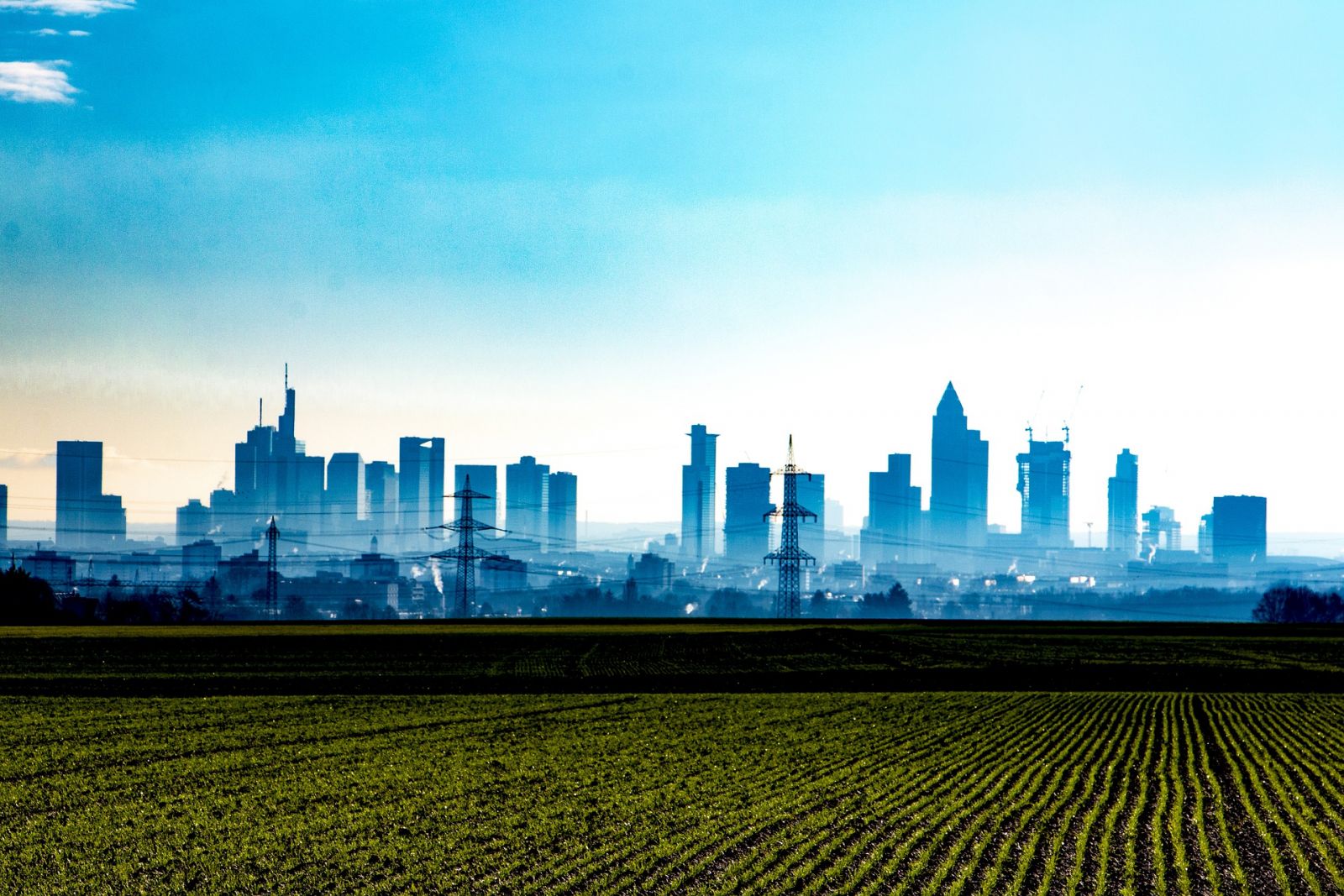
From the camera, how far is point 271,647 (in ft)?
274

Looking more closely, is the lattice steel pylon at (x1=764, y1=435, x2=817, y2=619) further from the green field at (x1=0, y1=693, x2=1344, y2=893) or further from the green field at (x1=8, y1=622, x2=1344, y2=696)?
the green field at (x1=0, y1=693, x2=1344, y2=893)

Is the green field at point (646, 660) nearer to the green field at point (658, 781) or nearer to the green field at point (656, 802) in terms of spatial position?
the green field at point (658, 781)

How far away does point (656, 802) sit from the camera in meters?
29.3

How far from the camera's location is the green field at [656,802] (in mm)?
23094

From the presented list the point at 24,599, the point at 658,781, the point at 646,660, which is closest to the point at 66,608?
the point at 24,599

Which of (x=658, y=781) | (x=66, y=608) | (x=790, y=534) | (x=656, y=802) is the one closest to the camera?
(x=656, y=802)

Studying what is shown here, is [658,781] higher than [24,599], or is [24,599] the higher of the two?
[658,781]

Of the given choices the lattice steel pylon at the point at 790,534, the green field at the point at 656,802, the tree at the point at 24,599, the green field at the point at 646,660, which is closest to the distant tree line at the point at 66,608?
the tree at the point at 24,599

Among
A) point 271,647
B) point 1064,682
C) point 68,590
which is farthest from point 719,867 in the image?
point 68,590

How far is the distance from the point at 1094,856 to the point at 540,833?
10.3m

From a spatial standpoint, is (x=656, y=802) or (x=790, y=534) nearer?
(x=656, y=802)

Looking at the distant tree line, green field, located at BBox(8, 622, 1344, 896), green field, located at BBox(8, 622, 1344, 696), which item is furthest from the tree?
green field, located at BBox(8, 622, 1344, 896)

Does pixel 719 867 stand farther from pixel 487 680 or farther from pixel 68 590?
pixel 68 590

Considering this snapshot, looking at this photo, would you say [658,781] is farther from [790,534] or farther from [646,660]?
[790,534]
